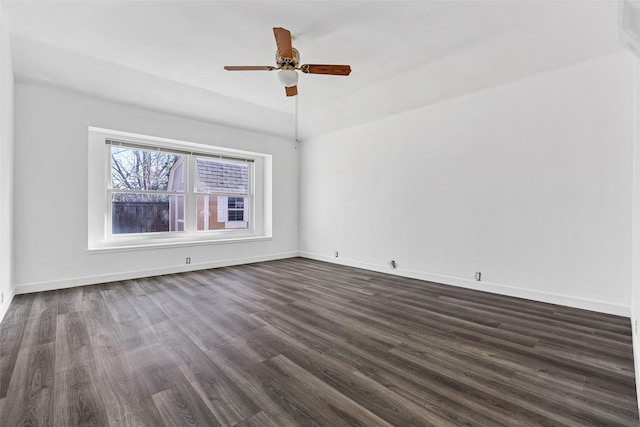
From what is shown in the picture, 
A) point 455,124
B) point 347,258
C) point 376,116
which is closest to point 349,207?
point 347,258

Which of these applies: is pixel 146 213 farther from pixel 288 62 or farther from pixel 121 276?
pixel 288 62

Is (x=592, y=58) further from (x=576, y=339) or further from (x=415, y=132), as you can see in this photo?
(x=576, y=339)

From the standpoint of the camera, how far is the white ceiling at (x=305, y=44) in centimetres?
265

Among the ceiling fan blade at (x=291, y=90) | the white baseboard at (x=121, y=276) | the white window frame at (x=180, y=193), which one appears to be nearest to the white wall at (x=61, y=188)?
the white baseboard at (x=121, y=276)

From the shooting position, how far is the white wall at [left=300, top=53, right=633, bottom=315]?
3002 millimetres

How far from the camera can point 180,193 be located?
5.29m

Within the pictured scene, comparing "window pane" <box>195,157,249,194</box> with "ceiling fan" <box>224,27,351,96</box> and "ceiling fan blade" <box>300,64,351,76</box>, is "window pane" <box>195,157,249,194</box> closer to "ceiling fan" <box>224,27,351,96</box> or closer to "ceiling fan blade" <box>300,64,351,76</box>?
"ceiling fan" <box>224,27,351,96</box>

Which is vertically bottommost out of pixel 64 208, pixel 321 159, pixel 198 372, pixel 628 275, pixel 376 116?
pixel 198 372

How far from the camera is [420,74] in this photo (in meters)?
3.87

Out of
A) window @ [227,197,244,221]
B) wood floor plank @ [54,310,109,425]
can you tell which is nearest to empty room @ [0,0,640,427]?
wood floor plank @ [54,310,109,425]

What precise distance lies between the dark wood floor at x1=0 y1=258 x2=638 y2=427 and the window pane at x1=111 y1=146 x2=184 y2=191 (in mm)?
1989

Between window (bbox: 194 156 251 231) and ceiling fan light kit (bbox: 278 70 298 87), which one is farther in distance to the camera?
window (bbox: 194 156 251 231)

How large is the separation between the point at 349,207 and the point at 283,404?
425 centimetres

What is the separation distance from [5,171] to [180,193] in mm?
2373
